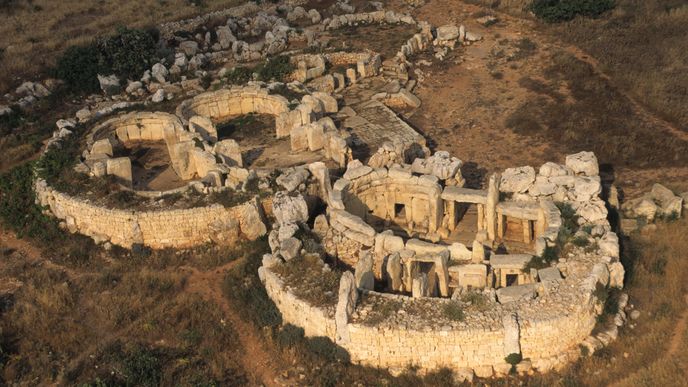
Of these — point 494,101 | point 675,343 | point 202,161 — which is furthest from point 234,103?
point 675,343

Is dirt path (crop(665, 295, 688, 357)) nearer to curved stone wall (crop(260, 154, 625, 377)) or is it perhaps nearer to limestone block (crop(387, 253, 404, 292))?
curved stone wall (crop(260, 154, 625, 377))

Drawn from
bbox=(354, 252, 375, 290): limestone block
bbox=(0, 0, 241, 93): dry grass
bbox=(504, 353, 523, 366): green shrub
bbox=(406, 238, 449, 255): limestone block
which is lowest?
bbox=(504, 353, 523, 366): green shrub

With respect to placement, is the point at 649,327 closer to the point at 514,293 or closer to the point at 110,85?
the point at 514,293

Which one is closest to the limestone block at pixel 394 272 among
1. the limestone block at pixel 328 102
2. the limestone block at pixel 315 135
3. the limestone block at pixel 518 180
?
the limestone block at pixel 518 180

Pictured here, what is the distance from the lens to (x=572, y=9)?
120 ft

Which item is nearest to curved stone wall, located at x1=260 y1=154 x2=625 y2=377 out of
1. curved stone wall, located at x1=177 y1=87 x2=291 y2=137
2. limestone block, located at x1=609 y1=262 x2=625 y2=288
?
limestone block, located at x1=609 y1=262 x2=625 y2=288

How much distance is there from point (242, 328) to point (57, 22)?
30.0 m

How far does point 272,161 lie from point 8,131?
11.1 meters

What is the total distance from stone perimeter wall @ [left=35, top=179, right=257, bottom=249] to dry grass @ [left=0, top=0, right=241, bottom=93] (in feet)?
46.4

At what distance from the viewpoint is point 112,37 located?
1340 inches

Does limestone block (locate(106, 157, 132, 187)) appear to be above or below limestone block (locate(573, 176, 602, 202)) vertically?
below

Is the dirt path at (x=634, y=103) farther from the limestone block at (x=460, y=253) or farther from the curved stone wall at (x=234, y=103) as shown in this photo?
the curved stone wall at (x=234, y=103)

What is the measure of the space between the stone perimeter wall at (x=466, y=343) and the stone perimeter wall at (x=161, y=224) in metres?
6.31

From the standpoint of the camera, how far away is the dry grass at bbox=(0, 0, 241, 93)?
113ft
